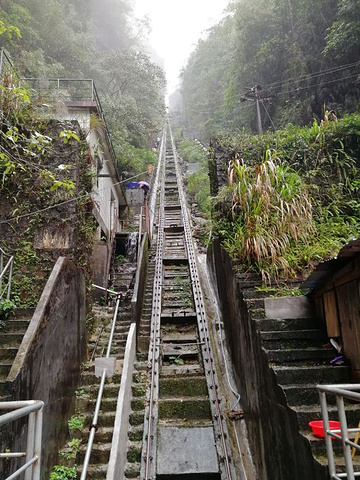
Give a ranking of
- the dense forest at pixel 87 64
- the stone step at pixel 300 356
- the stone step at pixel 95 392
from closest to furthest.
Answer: the stone step at pixel 300 356 → the stone step at pixel 95 392 → the dense forest at pixel 87 64

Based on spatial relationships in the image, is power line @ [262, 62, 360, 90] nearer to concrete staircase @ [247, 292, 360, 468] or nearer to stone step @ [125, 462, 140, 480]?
concrete staircase @ [247, 292, 360, 468]

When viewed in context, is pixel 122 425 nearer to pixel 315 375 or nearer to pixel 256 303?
pixel 256 303

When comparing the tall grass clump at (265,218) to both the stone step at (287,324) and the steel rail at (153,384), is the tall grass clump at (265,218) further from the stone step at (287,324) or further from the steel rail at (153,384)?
the steel rail at (153,384)

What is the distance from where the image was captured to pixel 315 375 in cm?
334

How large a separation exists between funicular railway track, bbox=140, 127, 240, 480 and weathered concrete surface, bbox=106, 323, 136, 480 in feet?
0.99

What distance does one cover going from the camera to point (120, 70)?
1970 cm

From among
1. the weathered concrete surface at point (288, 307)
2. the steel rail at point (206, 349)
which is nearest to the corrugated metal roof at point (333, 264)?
the weathered concrete surface at point (288, 307)

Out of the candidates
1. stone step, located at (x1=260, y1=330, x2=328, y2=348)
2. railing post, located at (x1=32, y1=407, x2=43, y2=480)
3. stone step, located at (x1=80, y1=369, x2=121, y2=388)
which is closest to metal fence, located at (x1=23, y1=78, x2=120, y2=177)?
stone step, located at (x1=80, y1=369, x2=121, y2=388)

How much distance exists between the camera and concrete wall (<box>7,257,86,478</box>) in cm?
364

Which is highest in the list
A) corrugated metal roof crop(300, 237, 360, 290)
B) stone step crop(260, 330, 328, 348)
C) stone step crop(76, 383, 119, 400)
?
corrugated metal roof crop(300, 237, 360, 290)

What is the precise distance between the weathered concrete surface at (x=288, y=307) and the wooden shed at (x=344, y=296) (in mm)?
272

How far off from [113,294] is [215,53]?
30371mm

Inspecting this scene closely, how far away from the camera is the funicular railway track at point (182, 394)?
420 cm

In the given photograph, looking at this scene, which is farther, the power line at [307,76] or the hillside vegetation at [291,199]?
the power line at [307,76]
